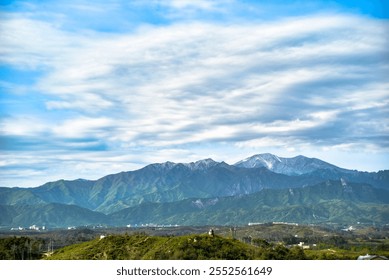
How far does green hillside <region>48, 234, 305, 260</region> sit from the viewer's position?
120 feet

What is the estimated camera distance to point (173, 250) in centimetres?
3728

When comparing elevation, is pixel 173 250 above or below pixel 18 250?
above

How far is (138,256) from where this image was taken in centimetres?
4059

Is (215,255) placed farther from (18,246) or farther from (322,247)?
(322,247)

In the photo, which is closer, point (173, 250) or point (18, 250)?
point (173, 250)

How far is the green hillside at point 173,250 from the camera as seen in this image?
3650 centimetres

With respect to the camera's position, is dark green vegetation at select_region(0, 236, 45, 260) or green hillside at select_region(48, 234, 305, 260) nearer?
green hillside at select_region(48, 234, 305, 260)

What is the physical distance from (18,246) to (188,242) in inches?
1001

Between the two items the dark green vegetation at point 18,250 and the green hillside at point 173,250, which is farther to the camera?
the dark green vegetation at point 18,250

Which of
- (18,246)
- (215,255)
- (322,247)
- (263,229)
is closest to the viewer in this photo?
(215,255)
